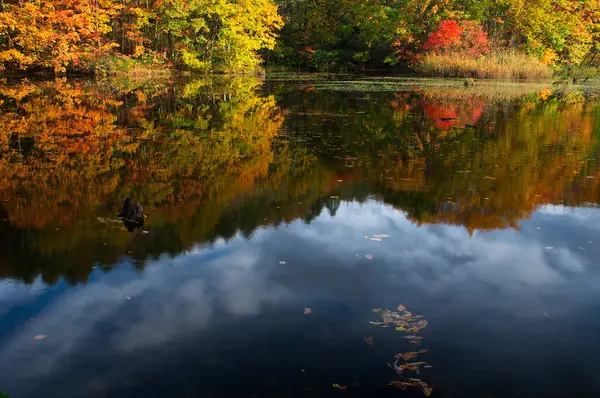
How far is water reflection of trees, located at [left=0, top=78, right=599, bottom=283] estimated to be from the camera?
5891 mm

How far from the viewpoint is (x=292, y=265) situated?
5168 mm

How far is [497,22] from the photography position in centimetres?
Result: 3753

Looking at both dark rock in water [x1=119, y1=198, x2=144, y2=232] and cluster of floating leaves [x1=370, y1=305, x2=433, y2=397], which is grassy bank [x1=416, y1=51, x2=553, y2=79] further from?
cluster of floating leaves [x1=370, y1=305, x2=433, y2=397]

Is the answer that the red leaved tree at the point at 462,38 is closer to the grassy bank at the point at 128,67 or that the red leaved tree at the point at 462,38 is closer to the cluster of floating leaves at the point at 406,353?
the grassy bank at the point at 128,67

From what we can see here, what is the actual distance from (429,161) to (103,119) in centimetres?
939

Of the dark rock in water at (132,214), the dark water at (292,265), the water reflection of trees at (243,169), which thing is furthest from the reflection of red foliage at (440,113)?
the dark rock in water at (132,214)

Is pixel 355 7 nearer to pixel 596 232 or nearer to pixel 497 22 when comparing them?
pixel 497 22

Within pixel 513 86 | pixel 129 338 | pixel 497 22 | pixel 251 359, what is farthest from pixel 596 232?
pixel 497 22

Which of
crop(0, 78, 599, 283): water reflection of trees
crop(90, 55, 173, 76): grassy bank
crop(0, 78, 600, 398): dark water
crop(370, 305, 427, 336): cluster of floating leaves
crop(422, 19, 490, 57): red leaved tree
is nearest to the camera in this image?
crop(0, 78, 600, 398): dark water

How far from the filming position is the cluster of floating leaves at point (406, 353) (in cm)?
328

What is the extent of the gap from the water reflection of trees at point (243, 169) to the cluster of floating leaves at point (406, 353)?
2.46m

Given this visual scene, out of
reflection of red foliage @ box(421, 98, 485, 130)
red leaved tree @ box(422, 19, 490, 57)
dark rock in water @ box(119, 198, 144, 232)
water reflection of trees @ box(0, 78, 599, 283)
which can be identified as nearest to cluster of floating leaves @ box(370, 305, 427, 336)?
water reflection of trees @ box(0, 78, 599, 283)

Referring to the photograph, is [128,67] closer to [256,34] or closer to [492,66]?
[256,34]

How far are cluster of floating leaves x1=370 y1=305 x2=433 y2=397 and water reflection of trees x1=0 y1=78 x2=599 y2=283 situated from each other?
2.46 m
